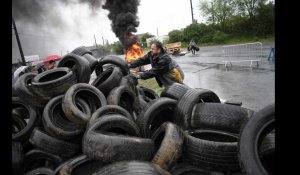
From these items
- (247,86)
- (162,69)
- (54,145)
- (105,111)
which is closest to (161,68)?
(162,69)

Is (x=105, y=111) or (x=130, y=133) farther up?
(x=105, y=111)

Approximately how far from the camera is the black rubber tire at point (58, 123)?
14.9 ft

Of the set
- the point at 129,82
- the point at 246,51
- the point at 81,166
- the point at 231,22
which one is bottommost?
the point at 81,166

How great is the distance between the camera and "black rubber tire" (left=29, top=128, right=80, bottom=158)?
4473mm

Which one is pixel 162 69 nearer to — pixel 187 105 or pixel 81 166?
pixel 187 105

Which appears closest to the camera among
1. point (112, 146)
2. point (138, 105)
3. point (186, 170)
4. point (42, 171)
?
point (112, 146)

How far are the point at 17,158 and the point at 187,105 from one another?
9.97ft

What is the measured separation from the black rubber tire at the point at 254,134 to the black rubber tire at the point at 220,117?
983mm

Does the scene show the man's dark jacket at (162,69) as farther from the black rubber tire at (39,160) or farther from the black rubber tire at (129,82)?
the black rubber tire at (39,160)

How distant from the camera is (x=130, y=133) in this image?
409cm

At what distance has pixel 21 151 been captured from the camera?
186 inches
